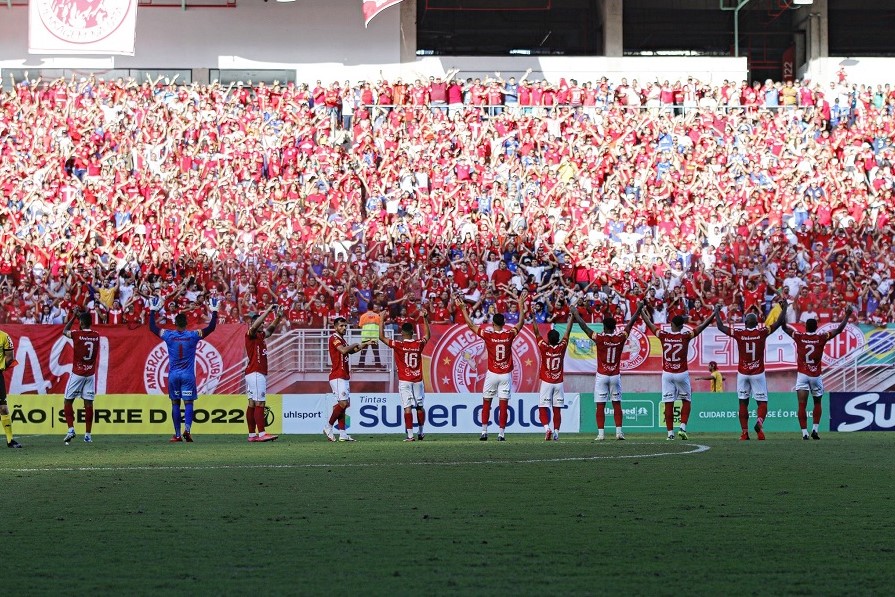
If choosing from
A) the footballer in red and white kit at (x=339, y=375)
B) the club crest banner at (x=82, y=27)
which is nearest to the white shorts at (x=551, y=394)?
the footballer in red and white kit at (x=339, y=375)

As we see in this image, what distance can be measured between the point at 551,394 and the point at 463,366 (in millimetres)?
5957

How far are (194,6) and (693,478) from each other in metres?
33.1

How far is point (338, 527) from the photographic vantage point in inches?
393

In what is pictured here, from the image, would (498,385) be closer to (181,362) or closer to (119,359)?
(181,362)

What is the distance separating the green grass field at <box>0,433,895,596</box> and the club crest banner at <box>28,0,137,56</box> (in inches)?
953

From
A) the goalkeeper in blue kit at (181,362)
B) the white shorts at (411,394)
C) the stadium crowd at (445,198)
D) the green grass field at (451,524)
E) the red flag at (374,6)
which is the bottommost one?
the green grass field at (451,524)

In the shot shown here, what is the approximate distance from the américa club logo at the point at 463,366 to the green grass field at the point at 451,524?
9965 millimetres

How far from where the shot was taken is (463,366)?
28.0 m

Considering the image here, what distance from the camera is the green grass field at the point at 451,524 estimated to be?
25.0ft

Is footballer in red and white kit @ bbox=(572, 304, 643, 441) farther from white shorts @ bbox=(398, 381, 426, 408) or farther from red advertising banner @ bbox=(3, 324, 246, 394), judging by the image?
red advertising banner @ bbox=(3, 324, 246, 394)

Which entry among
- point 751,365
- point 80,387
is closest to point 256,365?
Result: point 80,387

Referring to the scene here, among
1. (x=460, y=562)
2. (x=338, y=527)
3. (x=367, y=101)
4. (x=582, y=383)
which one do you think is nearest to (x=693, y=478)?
(x=338, y=527)

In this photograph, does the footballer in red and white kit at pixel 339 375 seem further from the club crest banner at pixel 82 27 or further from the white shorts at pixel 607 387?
the club crest banner at pixel 82 27

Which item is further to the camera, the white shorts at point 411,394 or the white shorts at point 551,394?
the white shorts at point 411,394
